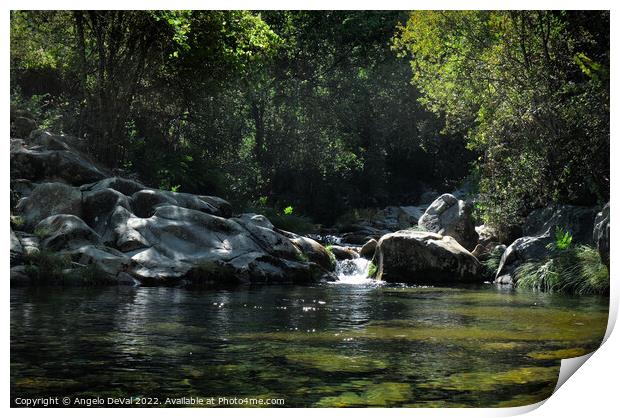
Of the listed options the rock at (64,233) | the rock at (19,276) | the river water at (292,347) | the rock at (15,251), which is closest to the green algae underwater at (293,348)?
the river water at (292,347)

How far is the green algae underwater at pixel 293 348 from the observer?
551 centimetres

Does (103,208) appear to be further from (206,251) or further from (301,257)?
(301,257)

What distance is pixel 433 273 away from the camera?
14.8m

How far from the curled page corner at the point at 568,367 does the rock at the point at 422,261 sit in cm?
780

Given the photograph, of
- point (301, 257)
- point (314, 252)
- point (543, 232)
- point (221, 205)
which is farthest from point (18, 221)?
point (543, 232)

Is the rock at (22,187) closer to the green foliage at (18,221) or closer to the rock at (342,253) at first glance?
the green foliage at (18,221)

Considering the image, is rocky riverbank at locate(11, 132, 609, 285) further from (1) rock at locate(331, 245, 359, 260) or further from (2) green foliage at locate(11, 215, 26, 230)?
(1) rock at locate(331, 245, 359, 260)

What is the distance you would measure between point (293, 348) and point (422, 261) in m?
8.47

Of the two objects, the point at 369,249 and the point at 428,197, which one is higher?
the point at 428,197

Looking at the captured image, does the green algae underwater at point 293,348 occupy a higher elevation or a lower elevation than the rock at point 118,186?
lower

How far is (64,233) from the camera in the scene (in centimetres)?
1093

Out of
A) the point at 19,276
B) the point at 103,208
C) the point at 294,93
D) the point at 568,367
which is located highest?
the point at 294,93

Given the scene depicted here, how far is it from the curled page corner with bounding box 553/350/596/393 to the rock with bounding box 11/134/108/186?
6.85m

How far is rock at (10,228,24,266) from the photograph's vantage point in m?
9.32
